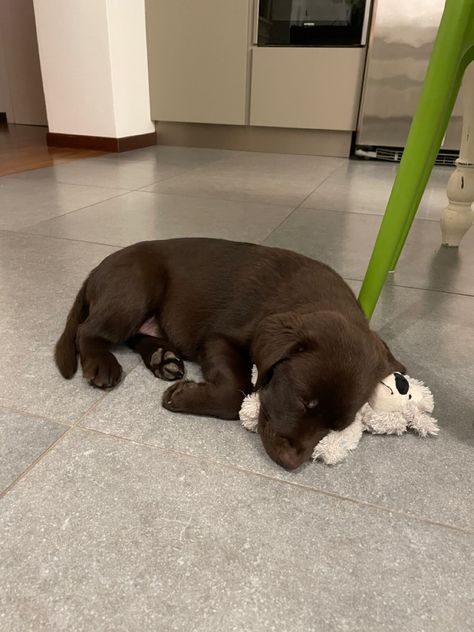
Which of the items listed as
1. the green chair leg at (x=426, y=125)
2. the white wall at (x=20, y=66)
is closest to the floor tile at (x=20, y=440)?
the green chair leg at (x=426, y=125)

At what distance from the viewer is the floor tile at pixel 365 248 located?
7.75 ft

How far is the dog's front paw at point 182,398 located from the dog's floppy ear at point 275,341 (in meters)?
0.20

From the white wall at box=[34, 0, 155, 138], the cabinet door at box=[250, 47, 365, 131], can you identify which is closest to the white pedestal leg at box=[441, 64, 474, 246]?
the cabinet door at box=[250, 47, 365, 131]

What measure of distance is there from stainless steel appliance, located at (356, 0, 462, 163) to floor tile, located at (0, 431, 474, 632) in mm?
5103

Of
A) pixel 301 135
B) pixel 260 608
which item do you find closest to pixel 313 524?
pixel 260 608

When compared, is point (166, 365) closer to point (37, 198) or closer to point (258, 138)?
point (37, 198)

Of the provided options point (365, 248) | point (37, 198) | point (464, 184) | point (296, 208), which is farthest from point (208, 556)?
point (37, 198)

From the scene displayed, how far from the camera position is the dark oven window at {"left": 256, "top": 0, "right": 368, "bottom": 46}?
5220 mm

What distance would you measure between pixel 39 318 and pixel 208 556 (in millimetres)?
1166

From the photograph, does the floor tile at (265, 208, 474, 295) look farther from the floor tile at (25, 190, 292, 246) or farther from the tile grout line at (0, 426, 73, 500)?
the tile grout line at (0, 426, 73, 500)

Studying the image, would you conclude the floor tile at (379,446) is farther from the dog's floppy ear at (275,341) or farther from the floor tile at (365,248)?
the floor tile at (365,248)

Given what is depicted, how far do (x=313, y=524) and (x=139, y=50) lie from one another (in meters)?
5.86

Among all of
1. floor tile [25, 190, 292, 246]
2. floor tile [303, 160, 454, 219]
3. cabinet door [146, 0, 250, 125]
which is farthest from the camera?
cabinet door [146, 0, 250, 125]

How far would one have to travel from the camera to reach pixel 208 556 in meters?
0.91
